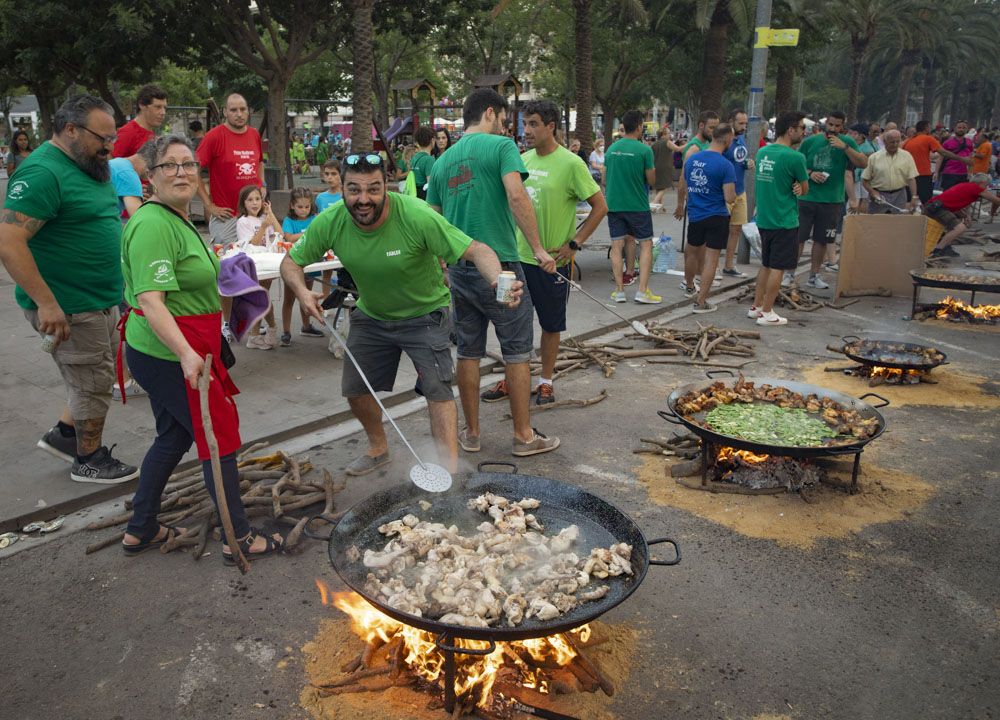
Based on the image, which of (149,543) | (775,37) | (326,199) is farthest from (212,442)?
(775,37)

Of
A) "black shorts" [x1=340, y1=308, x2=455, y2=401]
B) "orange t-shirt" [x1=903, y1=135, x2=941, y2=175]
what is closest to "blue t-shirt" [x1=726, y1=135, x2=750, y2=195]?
"orange t-shirt" [x1=903, y1=135, x2=941, y2=175]

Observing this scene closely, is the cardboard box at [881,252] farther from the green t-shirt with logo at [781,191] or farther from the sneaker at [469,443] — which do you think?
the sneaker at [469,443]

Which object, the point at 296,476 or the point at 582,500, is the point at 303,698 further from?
the point at 296,476

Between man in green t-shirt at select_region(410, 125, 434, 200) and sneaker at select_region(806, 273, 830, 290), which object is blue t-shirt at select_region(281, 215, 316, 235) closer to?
man in green t-shirt at select_region(410, 125, 434, 200)

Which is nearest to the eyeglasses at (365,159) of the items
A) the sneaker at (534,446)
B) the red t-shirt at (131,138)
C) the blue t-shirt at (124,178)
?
the sneaker at (534,446)

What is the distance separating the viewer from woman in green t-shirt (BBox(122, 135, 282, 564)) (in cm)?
340

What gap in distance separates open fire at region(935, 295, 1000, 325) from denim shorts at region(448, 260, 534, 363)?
251 inches

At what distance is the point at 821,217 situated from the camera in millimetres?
10602

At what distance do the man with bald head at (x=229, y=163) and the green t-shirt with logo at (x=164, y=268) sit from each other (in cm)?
418

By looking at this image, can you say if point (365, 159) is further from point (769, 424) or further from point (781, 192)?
point (781, 192)

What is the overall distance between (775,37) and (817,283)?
13.1 feet

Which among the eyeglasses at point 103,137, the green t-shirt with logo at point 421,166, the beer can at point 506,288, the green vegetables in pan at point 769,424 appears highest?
the eyeglasses at point 103,137

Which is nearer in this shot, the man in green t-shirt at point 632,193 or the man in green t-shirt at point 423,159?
the man in green t-shirt at point 632,193

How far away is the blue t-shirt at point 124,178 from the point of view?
589cm
